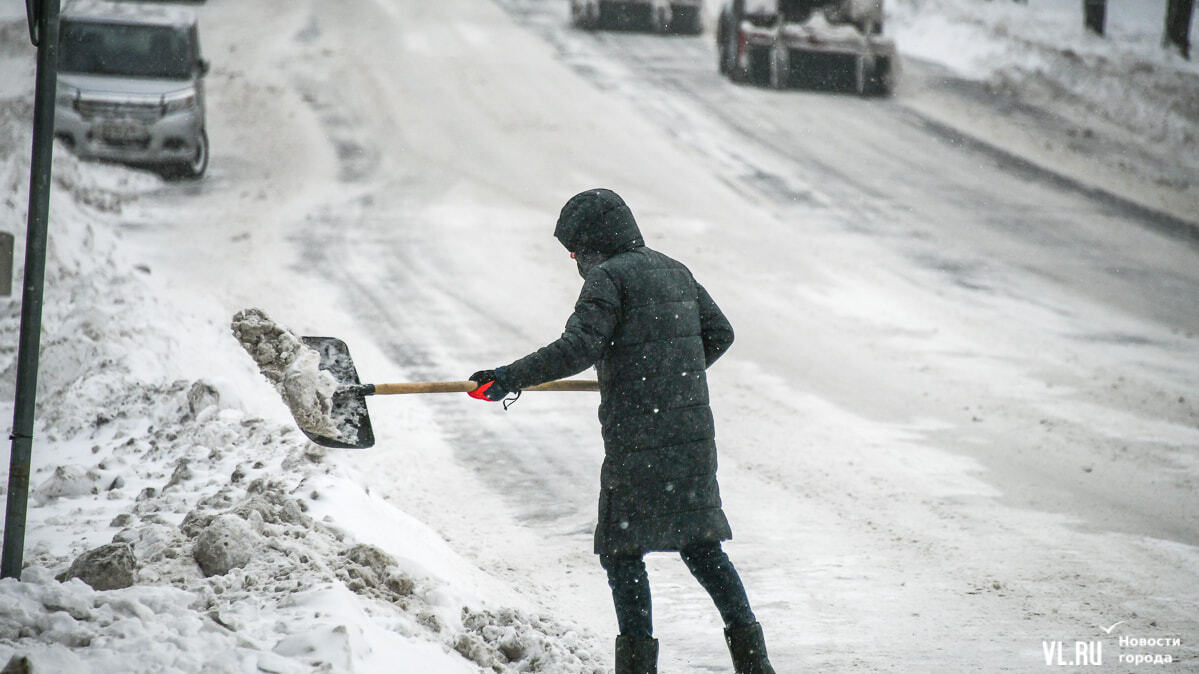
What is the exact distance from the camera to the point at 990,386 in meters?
7.95

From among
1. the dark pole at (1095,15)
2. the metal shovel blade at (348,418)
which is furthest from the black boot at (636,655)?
the dark pole at (1095,15)

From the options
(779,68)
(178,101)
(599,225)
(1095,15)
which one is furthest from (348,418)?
(1095,15)

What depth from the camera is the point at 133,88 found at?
13.7 metres

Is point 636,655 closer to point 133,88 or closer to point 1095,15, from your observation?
point 133,88

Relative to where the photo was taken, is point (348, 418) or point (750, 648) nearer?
point (750, 648)

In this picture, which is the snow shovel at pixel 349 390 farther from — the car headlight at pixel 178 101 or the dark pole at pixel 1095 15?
the dark pole at pixel 1095 15

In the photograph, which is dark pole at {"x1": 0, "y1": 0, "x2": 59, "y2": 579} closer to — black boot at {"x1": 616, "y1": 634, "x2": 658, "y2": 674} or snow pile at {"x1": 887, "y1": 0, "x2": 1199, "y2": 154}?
black boot at {"x1": 616, "y1": 634, "x2": 658, "y2": 674}

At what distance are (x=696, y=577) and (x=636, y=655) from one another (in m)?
0.31

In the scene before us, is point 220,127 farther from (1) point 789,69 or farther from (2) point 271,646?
(2) point 271,646

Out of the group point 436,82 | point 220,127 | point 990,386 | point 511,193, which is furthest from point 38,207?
point 436,82

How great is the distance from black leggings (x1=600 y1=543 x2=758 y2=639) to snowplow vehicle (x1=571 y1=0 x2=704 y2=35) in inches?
861

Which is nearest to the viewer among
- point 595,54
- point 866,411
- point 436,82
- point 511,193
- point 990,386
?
point 866,411

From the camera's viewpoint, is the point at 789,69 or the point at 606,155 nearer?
the point at 606,155

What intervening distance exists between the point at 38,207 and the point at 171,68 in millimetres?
11783
